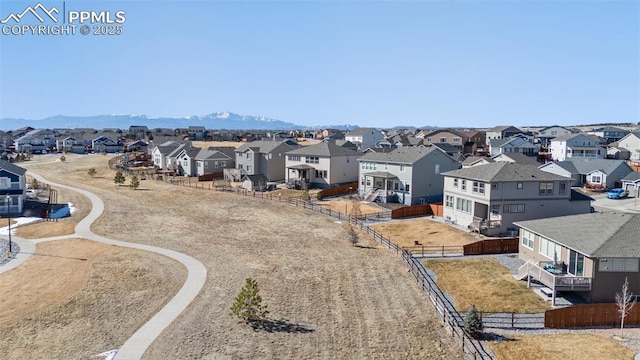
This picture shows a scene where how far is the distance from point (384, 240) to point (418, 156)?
20153mm

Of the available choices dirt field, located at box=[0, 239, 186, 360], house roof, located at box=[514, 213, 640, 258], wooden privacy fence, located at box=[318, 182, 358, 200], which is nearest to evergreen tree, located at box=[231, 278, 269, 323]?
dirt field, located at box=[0, 239, 186, 360]

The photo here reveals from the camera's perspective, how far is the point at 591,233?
28.4 metres

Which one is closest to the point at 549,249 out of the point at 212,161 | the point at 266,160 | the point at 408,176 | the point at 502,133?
the point at 408,176

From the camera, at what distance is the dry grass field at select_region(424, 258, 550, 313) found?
26328 millimetres

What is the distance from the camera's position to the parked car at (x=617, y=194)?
207ft

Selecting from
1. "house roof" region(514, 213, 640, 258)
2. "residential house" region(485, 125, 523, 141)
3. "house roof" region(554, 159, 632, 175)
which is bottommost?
"house roof" region(514, 213, 640, 258)

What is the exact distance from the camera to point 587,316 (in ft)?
77.7

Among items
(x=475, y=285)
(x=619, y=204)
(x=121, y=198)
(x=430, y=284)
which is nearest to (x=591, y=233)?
(x=475, y=285)

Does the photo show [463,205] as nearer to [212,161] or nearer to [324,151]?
[324,151]

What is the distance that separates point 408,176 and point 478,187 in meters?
13.7

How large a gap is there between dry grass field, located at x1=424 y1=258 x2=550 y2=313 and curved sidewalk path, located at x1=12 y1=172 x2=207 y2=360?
15.6 m

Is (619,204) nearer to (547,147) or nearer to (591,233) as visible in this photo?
(591,233)

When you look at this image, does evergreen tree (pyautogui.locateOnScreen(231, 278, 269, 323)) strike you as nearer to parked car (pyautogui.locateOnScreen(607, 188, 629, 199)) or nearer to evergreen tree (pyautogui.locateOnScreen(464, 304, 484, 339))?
evergreen tree (pyautogui.locateOnScreen(464, 304, 484, 339))

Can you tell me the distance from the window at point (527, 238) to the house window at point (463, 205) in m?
11.4
